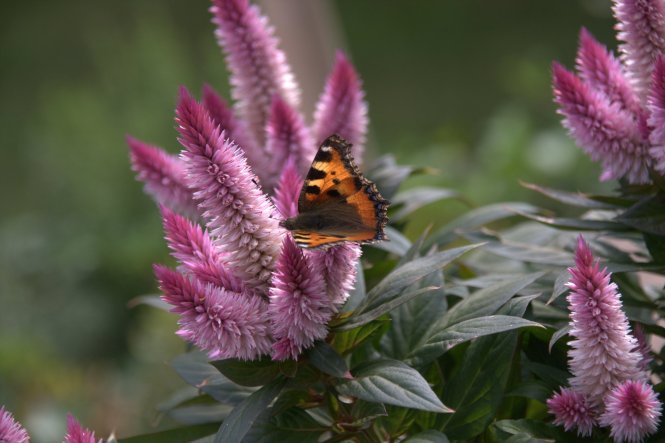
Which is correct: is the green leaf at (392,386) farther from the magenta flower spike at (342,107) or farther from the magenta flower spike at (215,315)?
the magenta flower spike at (342,107)

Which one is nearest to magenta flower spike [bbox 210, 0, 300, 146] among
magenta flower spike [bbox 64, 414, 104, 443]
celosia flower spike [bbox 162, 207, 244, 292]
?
celosia flower spike [bbox 162, 207, 244, 292]

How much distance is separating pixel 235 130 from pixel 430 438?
0.59 meters

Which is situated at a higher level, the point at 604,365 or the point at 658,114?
the point at 658,114

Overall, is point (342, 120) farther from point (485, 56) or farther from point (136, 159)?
point (485, 56)

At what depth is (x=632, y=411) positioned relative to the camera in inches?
35.0

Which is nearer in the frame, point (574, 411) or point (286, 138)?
point (574, 411)

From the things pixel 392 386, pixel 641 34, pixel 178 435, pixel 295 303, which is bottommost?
pixel 178 435

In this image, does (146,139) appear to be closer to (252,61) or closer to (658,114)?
(252,61)

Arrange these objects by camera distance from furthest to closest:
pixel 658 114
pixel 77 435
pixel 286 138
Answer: pixel 286 138
pixel 658 114
pixel 77 435

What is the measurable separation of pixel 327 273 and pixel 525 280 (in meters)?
0.27

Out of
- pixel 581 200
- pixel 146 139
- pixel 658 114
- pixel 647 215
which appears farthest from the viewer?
pixel 146 139

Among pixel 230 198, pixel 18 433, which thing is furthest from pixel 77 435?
pixel 230 198

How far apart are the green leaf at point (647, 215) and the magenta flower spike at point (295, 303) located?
0.40m

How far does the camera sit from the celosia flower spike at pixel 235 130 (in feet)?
4.36
